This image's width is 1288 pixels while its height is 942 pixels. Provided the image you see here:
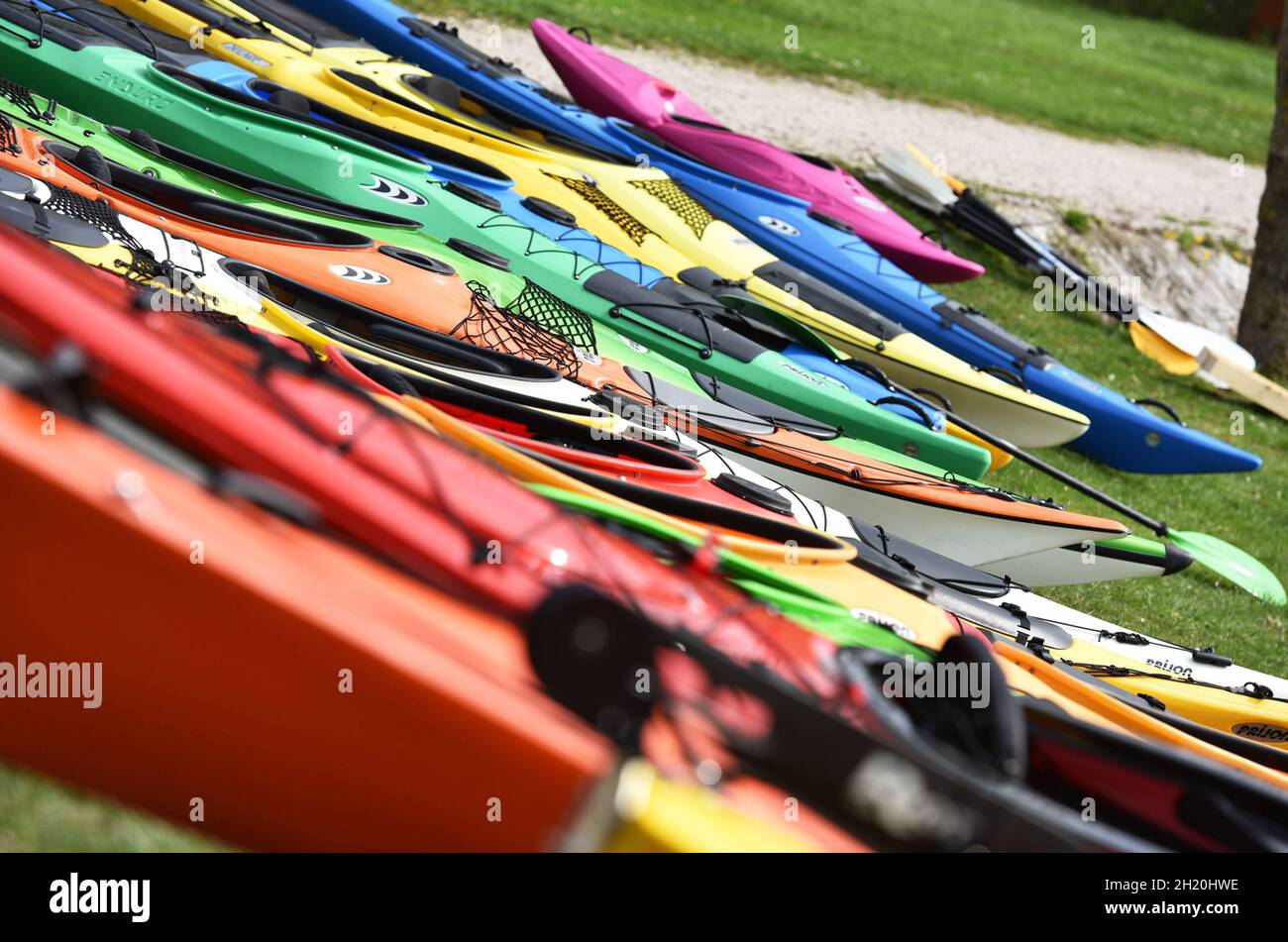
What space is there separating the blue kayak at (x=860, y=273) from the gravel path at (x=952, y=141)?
1970 mm

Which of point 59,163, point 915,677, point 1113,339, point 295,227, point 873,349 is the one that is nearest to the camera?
point 915,677

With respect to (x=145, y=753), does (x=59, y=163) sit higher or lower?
higher

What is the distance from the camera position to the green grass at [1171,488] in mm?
4488

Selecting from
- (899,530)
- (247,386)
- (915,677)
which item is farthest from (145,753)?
(899,530)

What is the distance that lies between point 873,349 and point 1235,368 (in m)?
3.24

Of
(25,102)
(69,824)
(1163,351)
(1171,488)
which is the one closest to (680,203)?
(25,102)

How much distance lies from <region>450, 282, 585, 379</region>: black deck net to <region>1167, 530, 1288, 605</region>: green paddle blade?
255cm

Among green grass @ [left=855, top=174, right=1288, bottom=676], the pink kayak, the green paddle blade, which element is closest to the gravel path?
green grass @ [left=855, top=174, right=1288, bottom=676]

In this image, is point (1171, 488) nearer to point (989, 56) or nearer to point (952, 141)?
point (952, 141)

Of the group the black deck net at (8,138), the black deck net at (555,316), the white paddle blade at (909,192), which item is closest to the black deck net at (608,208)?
the black deck net at (555,316)

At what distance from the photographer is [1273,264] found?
7.48 metres

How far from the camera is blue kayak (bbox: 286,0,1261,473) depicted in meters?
5.41
